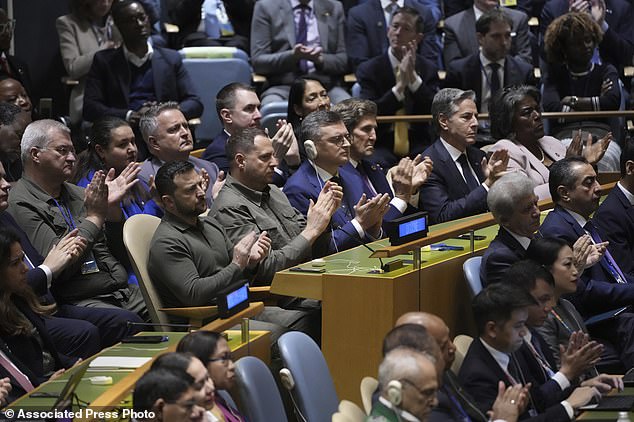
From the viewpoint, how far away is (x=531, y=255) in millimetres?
3893

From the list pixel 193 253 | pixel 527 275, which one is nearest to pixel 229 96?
pixel 193 253

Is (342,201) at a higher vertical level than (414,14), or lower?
lower

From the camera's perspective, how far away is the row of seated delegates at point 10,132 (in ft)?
14.9

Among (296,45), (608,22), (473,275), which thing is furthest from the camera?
(608,22)

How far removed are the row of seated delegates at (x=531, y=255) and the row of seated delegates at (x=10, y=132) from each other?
180 centimetres

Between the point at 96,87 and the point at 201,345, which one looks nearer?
the point at 201,345

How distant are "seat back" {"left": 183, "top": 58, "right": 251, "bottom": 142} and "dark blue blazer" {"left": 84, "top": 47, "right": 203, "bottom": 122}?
1.58 feet

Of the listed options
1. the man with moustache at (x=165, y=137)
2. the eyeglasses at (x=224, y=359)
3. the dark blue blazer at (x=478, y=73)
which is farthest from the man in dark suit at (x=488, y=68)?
the eyeglasses at (x=224, y=359)

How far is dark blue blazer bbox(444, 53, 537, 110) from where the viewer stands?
612 cm

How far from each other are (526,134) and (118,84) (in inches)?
75.3

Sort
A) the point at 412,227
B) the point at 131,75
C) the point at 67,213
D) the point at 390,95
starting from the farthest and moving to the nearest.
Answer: the point at 390,95, the point at 131,75, the point at 67,213, the point at 412,227

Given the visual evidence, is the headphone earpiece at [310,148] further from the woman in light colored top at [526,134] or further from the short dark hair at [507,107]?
the short dark hair at [507,107]

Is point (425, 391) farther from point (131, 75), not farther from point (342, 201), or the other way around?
point (131, 75)

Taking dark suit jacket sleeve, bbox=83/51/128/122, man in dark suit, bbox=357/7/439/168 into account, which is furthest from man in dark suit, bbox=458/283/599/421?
dark suit jacket sleeve, bbox=83/51/128/122
